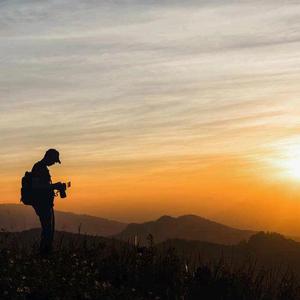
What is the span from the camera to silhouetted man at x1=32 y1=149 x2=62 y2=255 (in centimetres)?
1483

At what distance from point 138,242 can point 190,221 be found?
138765 mm

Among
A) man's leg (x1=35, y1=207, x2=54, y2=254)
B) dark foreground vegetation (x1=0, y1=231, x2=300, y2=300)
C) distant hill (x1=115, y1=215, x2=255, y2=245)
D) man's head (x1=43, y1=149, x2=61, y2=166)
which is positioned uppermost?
distant hill (x1=115, y1=215, x2=255, y2=245)

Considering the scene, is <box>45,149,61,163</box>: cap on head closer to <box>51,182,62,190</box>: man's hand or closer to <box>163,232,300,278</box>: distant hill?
<box>51,182,62,190</box>: man's hand

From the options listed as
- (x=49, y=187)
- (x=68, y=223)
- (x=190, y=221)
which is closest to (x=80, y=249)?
(x=68, y=223)

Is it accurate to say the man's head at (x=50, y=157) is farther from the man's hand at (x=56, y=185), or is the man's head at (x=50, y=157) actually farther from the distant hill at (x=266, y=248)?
the distant hill at (x=266, y=248)

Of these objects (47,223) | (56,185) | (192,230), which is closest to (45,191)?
(56,185)

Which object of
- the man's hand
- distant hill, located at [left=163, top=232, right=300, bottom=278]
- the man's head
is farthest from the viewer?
distant hill, located at [left=163, top=232, right=300, bottom=278]

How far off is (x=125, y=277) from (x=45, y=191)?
3432 mm

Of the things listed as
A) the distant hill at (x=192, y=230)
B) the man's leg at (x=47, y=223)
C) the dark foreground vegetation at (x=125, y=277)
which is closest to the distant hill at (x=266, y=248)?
the man's leg at (x=47, y=223)

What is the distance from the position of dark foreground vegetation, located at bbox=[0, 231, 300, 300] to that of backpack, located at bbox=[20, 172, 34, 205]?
51.2 inches

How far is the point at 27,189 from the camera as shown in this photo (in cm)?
1491

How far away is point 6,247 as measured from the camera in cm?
1332

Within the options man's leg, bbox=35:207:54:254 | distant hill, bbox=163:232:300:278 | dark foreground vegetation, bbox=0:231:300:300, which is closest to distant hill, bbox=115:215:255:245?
distant hill, bbox=163:232:300:278

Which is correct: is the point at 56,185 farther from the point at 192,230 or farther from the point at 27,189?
the point at 192,230
